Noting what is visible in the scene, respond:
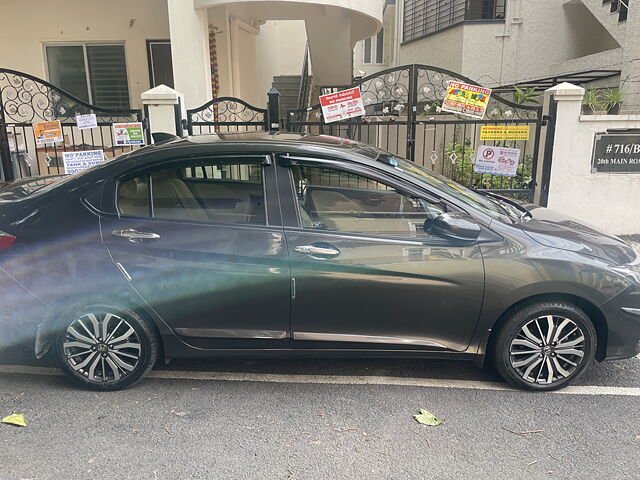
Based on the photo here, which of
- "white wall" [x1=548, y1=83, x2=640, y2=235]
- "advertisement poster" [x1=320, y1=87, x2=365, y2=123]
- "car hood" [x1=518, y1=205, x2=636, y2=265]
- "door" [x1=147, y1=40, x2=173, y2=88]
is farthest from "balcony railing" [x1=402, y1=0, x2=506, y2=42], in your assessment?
"car hood" [x1=518, y1=205, x2=636, y2=265]

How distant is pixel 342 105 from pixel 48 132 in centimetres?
388

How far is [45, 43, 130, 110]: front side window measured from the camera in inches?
378

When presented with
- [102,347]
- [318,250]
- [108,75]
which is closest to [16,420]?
[102,347]

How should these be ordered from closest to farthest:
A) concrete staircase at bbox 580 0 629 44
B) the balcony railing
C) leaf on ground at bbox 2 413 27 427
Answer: leaf on ground at bbox 2 413 27 427 → concrete staircase at bbox 580 0 629 44 → the balcony railing

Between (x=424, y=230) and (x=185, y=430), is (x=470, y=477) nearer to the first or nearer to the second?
(x=424, y=230)

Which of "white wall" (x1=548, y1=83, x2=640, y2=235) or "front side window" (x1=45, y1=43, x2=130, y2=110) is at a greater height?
"front side window" (x1=45, y1=43, x2=130, y2=110)

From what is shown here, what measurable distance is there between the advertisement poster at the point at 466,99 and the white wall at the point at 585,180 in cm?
94

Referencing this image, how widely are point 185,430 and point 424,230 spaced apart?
6.25 ft

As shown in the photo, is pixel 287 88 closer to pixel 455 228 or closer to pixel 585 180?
pixel 585 180

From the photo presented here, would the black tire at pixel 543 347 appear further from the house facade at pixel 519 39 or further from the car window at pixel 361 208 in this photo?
the house facade at pixel 519 39

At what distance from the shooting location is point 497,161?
650 cm

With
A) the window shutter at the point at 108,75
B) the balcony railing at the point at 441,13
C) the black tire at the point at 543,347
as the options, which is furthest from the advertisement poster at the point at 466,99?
the balcony railing at the point at 441,13

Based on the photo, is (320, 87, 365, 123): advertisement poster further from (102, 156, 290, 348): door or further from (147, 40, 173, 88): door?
(147, 40, 173, 88): door

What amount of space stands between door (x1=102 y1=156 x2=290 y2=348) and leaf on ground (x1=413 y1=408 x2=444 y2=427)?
0.99 m
